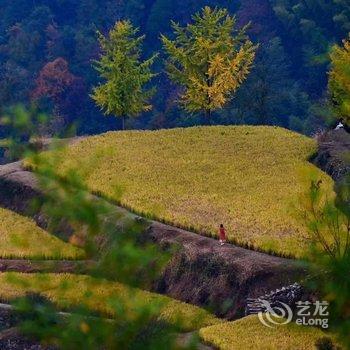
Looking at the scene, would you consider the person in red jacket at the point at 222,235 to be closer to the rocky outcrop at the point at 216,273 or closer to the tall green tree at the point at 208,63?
the rocky outcrop at the point at 216,273

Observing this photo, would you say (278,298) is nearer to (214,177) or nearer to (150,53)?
(214,177)

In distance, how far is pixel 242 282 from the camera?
70.5 feet

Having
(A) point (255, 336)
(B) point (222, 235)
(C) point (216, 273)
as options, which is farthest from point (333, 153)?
(A) point (255, 336)

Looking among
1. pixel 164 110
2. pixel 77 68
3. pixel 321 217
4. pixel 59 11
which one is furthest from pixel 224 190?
pixel 59 11

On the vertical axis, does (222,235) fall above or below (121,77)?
below

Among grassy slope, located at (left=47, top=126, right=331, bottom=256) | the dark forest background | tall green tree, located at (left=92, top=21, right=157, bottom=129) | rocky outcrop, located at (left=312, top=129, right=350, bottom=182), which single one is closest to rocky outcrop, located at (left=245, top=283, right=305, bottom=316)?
grassy slope, located at (left=47, top=126, right=331, bottom=256)

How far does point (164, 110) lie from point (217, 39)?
35789 millimetres

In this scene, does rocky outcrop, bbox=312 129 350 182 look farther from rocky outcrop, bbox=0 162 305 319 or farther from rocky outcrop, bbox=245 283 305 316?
rocky outcrop, bbox=245 283 305 316

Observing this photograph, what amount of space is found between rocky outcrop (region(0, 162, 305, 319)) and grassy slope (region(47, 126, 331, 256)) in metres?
0.91

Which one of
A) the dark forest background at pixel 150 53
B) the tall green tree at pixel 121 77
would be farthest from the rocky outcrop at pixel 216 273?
the dark forest background at pixel 150 53

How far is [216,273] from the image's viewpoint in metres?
22.5

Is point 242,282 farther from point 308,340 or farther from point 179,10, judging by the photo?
point 179,10

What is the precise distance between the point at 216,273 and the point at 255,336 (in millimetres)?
4871

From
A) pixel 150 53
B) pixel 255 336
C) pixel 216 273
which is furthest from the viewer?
pixel 150 53
